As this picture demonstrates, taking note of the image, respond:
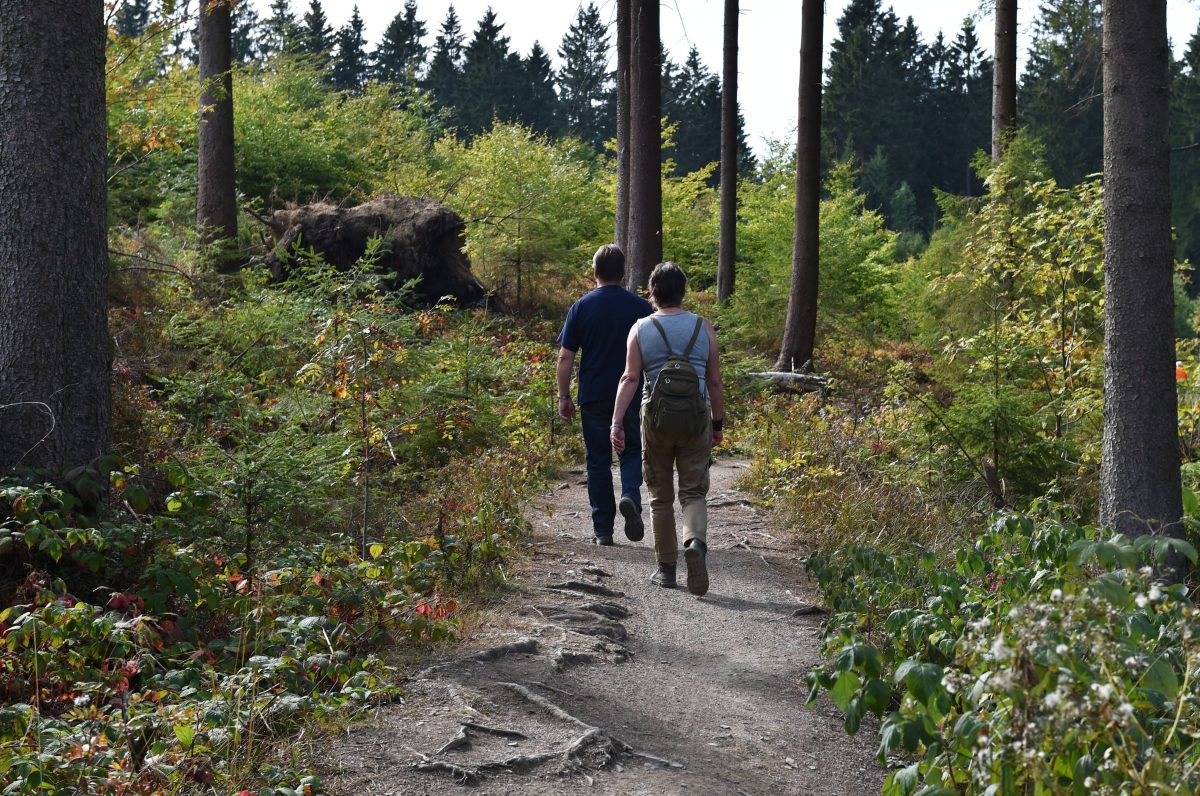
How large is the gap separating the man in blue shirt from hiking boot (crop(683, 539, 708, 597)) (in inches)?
30.0

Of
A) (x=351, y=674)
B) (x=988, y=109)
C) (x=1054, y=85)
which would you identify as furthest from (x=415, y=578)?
(x=988, y=109)

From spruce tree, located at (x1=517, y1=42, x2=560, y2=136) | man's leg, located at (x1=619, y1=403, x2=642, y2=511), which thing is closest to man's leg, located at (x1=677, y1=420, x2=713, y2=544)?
man's leg, located at (x1=619, y1=403, x2=642, y2=511)

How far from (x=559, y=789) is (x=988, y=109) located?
75.3m

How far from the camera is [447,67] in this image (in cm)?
7550

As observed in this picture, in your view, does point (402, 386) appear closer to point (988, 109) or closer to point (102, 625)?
point (102, 625)

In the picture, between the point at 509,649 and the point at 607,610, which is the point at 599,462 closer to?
the point at 607,610

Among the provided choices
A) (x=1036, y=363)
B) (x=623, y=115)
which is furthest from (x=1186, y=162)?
(x=1036, y=363)

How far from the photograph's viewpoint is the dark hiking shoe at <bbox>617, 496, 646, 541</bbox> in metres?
7.28

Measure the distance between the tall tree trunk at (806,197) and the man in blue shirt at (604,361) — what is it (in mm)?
9934

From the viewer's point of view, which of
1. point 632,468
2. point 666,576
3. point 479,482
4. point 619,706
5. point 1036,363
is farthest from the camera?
point 1036,363

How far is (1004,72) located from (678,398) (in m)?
11.9

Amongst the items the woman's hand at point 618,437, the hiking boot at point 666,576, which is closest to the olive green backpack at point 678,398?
the woman's hand at point 618,437

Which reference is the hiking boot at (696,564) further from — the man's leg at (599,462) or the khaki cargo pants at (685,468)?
the man's leg at (599,462)

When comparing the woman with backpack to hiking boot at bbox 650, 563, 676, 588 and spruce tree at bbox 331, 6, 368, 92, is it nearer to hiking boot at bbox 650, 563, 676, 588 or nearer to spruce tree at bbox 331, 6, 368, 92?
hiking boot at bbox 650, 563, 676, 588
